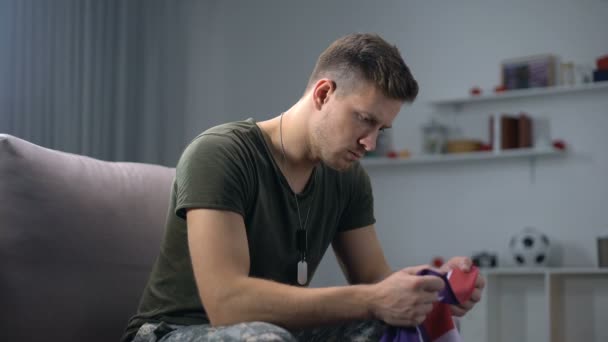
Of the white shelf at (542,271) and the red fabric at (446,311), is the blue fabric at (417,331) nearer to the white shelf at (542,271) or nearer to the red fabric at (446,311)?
the red fabric at (446,311)

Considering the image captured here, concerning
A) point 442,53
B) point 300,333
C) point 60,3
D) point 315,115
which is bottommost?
point 300,333

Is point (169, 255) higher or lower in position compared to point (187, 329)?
Result: higher

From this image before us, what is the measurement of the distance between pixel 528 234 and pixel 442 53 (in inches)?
51.3

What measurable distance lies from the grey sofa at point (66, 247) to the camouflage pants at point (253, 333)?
21 centimetres

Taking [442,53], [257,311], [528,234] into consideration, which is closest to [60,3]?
[442,53]

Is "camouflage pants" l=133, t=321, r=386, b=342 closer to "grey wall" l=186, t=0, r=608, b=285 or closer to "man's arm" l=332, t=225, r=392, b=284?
"man's arm" l=332, t=225, r=392, b=284

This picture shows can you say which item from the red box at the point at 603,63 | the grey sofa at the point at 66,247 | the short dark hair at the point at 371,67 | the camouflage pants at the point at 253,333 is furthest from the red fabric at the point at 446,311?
the red box at the point at 603,63

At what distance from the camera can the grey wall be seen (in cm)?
430

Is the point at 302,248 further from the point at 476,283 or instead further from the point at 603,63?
the point at 603,63

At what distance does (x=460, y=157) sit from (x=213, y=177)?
10.8ft

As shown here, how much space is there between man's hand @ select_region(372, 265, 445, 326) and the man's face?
36 cm

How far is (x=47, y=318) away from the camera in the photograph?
1.58 m

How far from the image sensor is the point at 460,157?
455cm

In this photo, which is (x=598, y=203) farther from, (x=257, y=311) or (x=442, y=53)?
(x=257, y=311)
